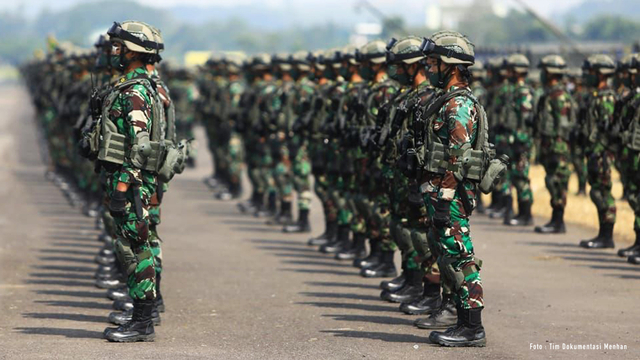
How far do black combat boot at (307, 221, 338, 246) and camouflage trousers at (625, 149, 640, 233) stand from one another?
3425 mm

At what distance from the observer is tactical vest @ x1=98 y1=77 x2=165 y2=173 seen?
9.16 meters

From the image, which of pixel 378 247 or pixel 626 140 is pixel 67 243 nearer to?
pixel 378 247

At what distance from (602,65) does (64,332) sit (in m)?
7.75

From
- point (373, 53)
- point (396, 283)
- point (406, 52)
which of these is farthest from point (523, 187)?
point (406, 52)

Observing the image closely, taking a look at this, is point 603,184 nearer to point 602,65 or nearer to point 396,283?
point 602,65

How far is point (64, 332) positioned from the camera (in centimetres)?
975

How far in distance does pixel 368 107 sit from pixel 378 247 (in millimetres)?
1520

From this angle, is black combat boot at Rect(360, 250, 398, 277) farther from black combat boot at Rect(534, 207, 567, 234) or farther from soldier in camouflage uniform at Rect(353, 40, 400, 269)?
black combat boot at Rect(534, 207, 567, 234)

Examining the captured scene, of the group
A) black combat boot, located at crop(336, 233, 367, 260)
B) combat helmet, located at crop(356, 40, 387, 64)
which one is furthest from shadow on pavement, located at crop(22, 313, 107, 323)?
black combat boot, located at crop(336, 233, 367, 260)

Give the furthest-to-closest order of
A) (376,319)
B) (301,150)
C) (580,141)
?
(301,150)
(580,141)
(376,319)

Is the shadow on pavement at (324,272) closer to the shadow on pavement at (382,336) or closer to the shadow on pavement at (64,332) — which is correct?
the shadow on pavement at (382,336)

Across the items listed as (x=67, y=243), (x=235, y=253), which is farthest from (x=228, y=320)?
(x=67, y=243)

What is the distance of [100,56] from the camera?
13.2m

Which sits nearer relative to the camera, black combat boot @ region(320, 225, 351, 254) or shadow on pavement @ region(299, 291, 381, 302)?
shadow on pavement @ region(299, 291, 381, 302)
